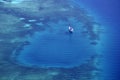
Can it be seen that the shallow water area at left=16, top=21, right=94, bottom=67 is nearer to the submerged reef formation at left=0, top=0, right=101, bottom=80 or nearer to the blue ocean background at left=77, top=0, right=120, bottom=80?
the submerged reef formation at left=0, top=0, right=101, bottom=80

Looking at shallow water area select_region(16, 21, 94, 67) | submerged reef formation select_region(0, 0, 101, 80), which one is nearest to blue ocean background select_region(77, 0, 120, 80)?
submerged reef formation select_region(0, 0, 101, 80)

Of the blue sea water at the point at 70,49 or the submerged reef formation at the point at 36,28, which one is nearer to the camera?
the submerged reef formation at the point at 36,28

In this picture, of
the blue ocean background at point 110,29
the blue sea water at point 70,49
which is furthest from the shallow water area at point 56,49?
the blue ocean background at point 110,29

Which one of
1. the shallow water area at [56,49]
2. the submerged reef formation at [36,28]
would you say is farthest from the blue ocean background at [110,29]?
the shallow water area at [56,49]

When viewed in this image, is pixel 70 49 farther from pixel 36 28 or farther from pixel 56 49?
pixel 36 28

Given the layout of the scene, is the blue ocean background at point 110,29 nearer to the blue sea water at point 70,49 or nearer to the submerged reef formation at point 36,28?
the blue sea water at point 70,49
